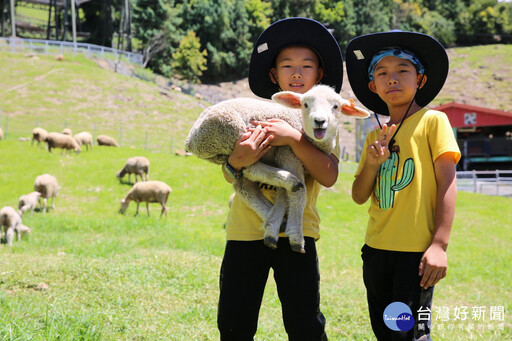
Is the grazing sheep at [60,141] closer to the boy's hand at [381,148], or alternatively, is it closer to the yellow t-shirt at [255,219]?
the yellow t-shirt at [255,219]

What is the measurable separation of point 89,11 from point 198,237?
182ft

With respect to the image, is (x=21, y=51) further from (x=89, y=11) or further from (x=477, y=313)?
(x=477, y=313)

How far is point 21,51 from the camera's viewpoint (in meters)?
36.5

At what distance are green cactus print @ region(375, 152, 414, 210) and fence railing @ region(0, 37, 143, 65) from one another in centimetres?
4033

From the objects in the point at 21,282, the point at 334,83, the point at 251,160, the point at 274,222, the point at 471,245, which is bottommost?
the point at 471,245

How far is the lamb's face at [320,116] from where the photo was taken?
7.96 feet

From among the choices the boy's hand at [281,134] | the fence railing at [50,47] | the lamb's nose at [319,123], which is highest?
the fence railing at [50,47]

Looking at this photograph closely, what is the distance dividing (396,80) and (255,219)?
116 centimetres

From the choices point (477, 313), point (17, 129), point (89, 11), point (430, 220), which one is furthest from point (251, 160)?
point (89, 11)

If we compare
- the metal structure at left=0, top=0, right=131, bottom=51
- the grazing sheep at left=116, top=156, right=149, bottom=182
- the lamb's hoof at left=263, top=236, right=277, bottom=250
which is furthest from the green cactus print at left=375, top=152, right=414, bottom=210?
the metal structure at left=0, top=0, right=131, bottom=51

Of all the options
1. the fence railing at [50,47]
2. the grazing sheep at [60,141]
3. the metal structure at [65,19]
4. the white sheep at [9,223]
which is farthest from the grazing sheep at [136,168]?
the metal structure at [65,19]

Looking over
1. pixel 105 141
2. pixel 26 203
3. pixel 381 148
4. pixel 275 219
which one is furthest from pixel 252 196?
pixel 105 141

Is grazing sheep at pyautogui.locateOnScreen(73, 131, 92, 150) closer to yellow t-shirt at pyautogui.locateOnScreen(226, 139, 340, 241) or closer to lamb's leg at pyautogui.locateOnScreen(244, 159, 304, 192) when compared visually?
yellow t-shirt at pyautogui.locateOnScreen(226, 139, 340, 241)

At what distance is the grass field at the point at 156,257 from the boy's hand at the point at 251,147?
1.84 metres
